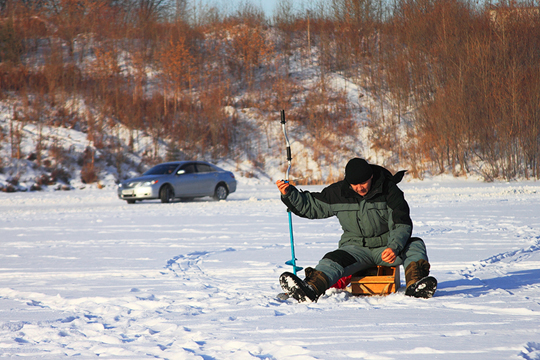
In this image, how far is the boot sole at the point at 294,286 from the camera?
4.53 m

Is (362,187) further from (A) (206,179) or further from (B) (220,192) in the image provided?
(B) (220,192)

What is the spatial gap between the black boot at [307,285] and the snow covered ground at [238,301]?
4.0 inches

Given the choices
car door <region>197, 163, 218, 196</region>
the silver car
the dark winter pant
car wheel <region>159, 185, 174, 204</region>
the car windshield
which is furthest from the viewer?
car door <region>197, 163, 218, 196</region>

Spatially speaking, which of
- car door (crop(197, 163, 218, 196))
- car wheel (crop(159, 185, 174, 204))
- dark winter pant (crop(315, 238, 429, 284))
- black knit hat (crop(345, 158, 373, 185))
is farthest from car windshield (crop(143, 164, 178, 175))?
black knit hat (crop(345, 158, 373, 185))

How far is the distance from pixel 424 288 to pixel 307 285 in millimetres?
1008

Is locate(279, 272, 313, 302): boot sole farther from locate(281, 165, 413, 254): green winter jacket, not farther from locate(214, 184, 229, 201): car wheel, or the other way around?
locate(214, 184, 229, 201): car wheel

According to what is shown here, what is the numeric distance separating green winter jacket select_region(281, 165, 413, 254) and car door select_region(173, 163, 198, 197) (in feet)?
43.8

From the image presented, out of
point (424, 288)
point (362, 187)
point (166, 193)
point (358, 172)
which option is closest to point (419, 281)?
point (424, 288)

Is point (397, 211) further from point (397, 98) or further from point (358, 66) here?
point (358, 66)

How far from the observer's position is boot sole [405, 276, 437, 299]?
4500 mm

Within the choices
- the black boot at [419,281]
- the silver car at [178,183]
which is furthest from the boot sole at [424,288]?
the silver car at [178,183]

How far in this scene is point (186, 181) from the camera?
59.8 feet

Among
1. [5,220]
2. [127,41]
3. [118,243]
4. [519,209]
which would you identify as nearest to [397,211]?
[118,243]

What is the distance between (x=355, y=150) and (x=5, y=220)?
24980mm
